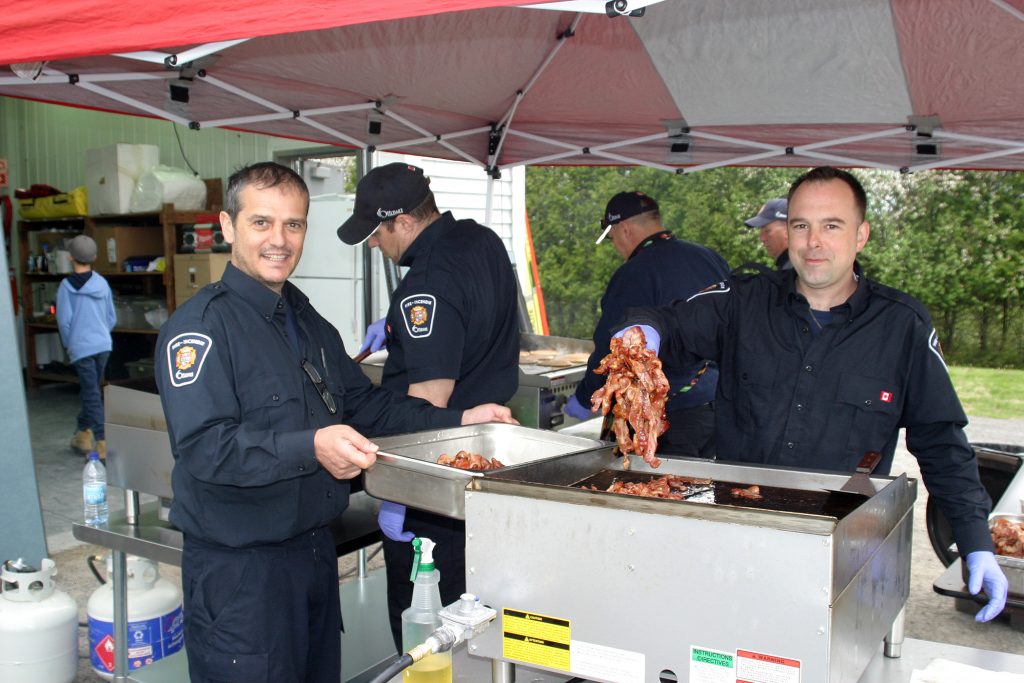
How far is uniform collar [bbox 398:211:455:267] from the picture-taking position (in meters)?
2.97

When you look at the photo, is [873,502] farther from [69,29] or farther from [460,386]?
[69,29]

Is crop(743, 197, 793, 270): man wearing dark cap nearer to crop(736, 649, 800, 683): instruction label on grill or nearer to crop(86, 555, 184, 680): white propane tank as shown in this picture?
crop(86, 555, 184, 680): white propane tank

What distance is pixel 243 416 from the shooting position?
2176 mm

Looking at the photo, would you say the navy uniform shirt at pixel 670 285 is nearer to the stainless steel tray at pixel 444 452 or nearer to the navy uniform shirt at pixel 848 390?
the navy uniform shirt at pixel 848 390

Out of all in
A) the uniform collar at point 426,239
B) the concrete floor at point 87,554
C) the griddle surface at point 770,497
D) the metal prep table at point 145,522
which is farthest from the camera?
the concrete floor at point 87,554

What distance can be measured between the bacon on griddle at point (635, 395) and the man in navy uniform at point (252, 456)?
2.21 ft

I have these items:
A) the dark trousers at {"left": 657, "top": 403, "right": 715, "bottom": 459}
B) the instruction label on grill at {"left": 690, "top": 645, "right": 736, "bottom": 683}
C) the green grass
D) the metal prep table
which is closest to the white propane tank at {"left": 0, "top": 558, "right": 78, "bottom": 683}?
the metal prep table

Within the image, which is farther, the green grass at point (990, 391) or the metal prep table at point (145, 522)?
the green grass at point (990, 391)

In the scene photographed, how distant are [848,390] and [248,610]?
1.67m

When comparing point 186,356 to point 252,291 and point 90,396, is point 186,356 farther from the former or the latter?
point 90,396

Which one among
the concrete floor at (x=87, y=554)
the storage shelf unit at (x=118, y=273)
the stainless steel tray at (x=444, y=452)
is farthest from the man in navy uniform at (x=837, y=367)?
the storage shelf unit at (x=118, y=273)

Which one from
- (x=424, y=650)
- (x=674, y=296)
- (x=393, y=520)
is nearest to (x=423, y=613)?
(x=424, y=650)

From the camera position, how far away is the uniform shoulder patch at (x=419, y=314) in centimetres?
282

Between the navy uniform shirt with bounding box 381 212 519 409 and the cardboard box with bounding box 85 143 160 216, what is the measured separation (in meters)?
7.49
